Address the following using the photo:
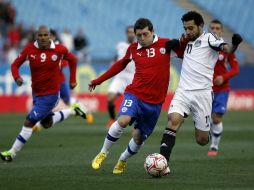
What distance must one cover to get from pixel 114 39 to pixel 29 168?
22675 mm

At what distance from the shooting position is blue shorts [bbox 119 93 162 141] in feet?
34.3

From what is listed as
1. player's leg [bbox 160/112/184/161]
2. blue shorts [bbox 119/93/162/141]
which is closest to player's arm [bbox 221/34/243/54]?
player's leg [bbox 160/112/184/161]

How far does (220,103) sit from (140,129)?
4.19 m

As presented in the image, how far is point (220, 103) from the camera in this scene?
14.7 metres

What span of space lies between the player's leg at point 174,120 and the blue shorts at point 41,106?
3.34m

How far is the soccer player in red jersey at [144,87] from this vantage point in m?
10.6

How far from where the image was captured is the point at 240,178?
9.82 meters

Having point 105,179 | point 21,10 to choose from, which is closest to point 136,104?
point 105,179

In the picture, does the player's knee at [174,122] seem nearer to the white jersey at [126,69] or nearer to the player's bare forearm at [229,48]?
the player's bare forearm at [229,48]

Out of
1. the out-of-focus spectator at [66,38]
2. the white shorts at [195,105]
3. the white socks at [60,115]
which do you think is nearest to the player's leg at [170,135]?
the white shorts at [195,105]

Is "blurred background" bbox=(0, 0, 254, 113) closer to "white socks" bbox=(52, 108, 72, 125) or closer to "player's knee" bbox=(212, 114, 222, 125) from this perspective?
"white socks" bbox=(52, 108, 72, 125)

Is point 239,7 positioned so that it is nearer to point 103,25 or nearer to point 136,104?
point 103,25

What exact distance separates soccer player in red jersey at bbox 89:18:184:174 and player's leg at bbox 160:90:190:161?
36cm

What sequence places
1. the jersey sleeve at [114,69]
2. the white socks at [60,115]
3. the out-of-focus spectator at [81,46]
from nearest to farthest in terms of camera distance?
the jersey sleeve at [114,69] → the white socks at [60,115] → the out-of-focus spectator at [81,46]
